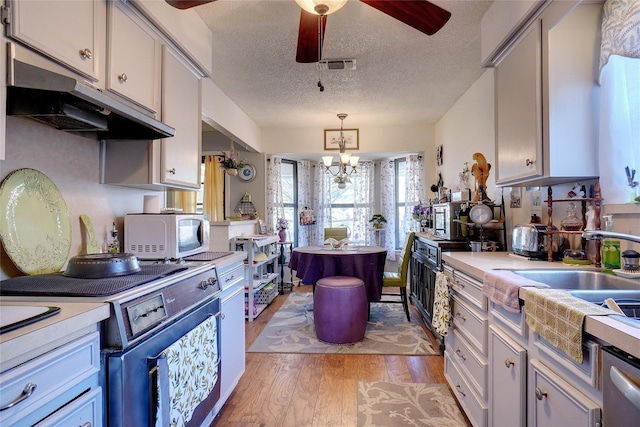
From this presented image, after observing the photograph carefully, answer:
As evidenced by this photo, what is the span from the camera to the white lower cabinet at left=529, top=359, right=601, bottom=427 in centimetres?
89

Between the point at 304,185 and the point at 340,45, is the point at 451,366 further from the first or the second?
the point at 304,185

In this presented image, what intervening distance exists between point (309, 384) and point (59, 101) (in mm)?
2177

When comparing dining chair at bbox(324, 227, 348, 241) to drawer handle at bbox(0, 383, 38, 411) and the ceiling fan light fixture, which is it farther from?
drawer handle at bbox(0, 383, 38, 411)

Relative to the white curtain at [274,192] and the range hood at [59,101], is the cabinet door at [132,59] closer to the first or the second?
the range hood at [59,101]

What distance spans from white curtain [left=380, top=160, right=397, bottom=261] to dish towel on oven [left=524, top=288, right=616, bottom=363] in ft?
15.1

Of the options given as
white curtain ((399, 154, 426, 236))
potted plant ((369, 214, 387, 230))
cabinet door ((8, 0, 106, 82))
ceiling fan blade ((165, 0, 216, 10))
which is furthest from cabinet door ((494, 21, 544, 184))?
potted plant ((369, 214, 387, 230))

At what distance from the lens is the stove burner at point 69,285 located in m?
1.05

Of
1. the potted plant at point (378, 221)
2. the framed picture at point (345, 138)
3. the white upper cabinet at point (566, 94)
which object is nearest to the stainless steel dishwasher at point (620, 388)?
the white upper cabinet at point (566, 94)

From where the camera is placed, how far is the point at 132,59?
1553 mm

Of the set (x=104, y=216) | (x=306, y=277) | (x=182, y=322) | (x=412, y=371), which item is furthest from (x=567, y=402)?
(x=306, y=277)

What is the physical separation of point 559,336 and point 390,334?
2391 mm

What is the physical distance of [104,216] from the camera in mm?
1775

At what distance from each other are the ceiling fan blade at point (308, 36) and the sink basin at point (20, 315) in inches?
60.6

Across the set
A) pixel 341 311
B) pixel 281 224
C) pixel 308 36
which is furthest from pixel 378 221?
pixel 308 36
